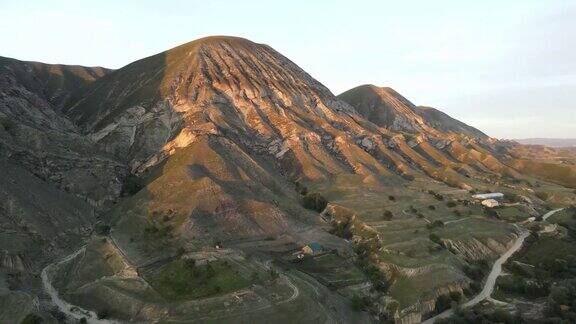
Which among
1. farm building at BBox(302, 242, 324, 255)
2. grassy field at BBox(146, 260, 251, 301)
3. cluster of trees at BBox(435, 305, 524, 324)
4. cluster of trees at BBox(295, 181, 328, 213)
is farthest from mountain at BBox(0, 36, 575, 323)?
cluster of trees at BBox(435, 305, 524, 324)

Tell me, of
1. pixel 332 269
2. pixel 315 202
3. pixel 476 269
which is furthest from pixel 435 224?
pixel 332 269

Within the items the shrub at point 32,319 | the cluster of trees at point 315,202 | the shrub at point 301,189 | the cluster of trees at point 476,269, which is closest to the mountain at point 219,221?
the cluster of trees at point 315,202

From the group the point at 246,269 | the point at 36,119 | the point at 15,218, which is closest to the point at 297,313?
the point at 246,269

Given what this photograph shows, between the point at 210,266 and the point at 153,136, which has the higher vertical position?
the point at 153,136

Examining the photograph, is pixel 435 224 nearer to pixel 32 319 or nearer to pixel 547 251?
pixel 547 251

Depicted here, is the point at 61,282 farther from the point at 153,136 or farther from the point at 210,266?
the point at 153,136

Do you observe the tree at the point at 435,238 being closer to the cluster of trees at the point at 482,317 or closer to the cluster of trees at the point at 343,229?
the cluster of trees at the point at 343,229
